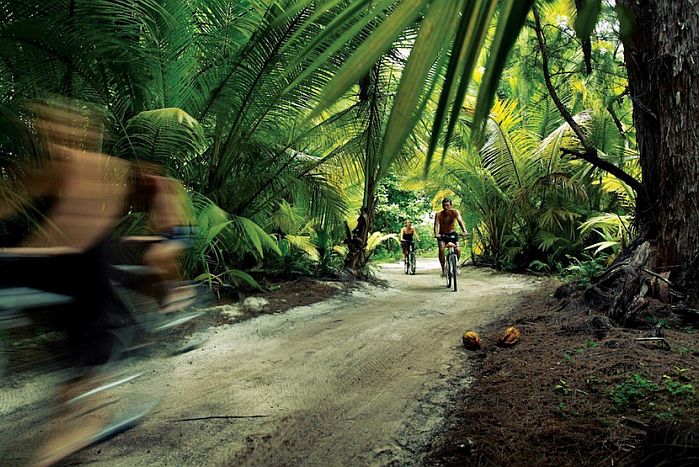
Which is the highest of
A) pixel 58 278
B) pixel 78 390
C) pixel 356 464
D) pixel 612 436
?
pixel 58 278

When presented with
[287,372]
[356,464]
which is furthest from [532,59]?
[356,464]

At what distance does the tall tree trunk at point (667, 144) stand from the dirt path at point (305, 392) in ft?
5.38

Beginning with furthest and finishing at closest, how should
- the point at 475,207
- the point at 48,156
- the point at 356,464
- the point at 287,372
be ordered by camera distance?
the point at 475,207, the point at 48,156, the point at 287,372, the point at 356,464

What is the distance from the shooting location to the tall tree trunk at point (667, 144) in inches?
130

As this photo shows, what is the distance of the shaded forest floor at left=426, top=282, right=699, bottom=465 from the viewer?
1.84 m

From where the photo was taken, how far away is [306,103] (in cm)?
623

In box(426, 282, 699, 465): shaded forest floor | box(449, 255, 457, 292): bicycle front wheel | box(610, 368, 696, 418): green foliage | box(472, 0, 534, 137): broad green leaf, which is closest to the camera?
box(472, 0, 534, 137): broad green leaf

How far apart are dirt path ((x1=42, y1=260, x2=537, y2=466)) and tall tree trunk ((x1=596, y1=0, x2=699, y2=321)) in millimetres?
1641

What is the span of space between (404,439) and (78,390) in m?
1.64

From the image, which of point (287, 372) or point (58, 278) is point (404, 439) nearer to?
point (287, 372)

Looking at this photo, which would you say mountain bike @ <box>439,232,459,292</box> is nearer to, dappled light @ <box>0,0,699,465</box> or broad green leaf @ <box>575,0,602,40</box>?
dappled light @ <box>0,0,699,465</box>

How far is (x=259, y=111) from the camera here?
236 inches

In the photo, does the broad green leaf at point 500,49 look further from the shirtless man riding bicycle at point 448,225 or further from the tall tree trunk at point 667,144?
the shirtless man riding bicycle at point 448,225

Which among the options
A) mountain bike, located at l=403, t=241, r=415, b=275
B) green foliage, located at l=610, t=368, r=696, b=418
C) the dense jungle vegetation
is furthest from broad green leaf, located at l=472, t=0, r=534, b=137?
mountain bike, located at l=403, t=241, r=415, b=275
